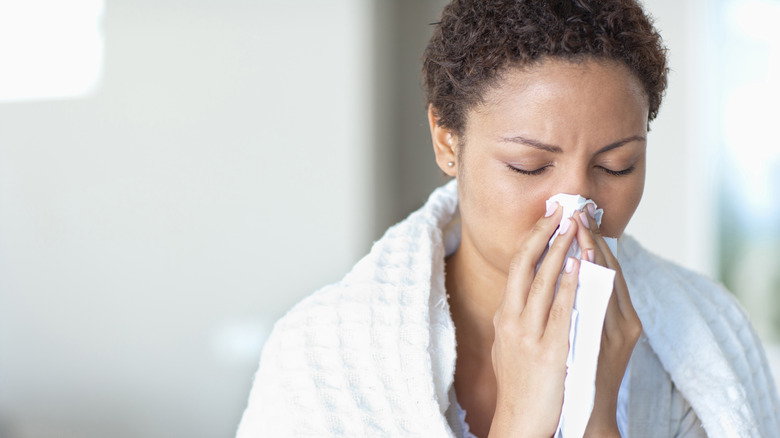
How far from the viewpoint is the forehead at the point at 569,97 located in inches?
37.8

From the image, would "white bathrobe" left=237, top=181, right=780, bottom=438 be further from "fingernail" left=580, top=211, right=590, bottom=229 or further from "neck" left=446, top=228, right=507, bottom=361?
"fingernail" left=580, top=211, right=590, bottom=229

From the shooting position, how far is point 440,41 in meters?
1.14

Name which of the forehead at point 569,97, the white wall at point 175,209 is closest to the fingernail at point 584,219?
the forehead at point 569,97

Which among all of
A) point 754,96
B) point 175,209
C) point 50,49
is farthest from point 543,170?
point 754,96

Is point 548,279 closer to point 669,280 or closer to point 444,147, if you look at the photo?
point 444,147

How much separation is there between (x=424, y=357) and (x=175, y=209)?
1.78 metres

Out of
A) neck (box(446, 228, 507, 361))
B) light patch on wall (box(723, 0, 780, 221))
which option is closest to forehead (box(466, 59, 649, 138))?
neck (box(446, 228, 507, 361))

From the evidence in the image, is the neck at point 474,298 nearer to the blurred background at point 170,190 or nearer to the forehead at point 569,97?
the forehead at point 569,97

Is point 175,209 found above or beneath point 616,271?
beneath

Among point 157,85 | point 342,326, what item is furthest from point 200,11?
point 342,326

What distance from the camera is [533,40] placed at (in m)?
0.99

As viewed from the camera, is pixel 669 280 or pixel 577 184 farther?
pixel 669 280

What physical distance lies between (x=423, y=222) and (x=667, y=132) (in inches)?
81.4

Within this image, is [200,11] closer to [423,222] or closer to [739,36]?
[423,222]
